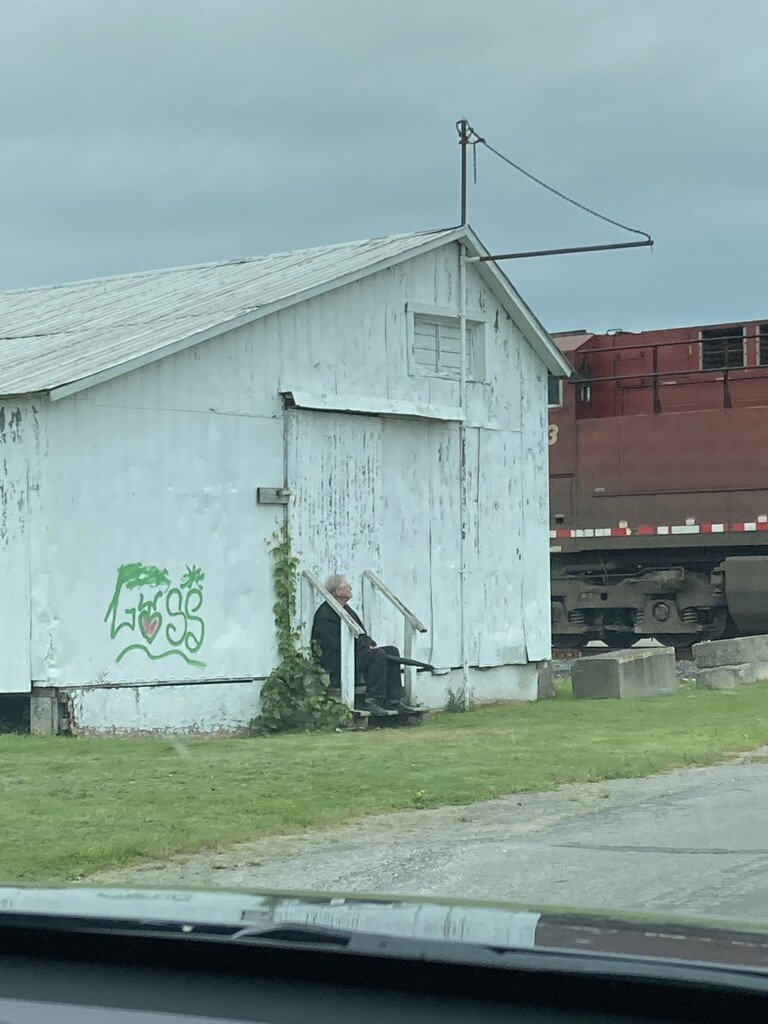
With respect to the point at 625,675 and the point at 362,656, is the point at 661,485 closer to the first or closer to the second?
the point at 625,675

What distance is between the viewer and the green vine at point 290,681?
15367mm

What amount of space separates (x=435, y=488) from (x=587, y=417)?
27.7 ft

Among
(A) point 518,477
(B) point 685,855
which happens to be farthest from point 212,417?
(B) point 685,855

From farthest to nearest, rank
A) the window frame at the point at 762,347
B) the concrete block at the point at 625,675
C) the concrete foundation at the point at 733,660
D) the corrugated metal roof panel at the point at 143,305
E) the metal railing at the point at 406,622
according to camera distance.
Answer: the window frame at the point at 762,347 < the concrete foundation at the point at 733,660 < the concrete block at the point at 625,675 < the metal railing at the point at 406,622 < the corrugated metal roof panel at the point at 143,305

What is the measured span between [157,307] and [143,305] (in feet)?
1.63

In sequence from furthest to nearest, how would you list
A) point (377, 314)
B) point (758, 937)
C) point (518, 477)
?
1. point (518, 477)
2. point (377, 314)
3. point (758, 937)

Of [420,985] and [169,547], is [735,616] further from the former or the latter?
[420,985]

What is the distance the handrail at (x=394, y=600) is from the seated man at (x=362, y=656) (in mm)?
718

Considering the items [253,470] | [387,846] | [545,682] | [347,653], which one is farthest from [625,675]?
[387,846]

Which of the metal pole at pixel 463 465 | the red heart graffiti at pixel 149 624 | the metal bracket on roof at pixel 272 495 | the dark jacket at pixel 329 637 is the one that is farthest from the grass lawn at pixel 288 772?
the metal bracket on roof at pixel 272 495

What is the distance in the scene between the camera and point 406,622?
16.7m

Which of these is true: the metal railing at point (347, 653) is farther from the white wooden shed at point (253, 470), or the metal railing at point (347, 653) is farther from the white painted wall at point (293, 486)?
the white painted wall at point (293, 486)

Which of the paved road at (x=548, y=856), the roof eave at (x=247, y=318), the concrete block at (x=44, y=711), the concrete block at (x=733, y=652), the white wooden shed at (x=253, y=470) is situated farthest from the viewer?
the concrete block at (x=733, y=652)

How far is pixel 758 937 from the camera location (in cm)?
229
